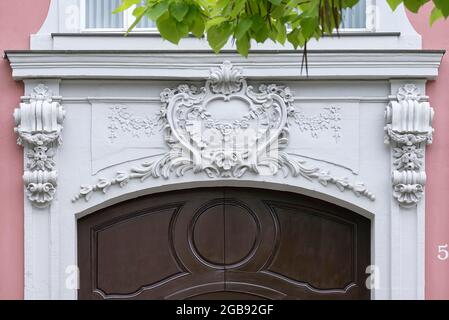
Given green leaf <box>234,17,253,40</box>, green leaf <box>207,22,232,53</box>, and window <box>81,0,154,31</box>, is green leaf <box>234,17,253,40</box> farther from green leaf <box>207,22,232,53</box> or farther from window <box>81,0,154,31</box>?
window <box>81,0,154,31</box>

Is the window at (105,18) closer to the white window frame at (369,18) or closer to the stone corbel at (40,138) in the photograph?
the stone corbel at (40,138)

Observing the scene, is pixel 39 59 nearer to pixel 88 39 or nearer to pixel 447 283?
pixel 88 39

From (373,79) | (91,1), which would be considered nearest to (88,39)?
(91,1)

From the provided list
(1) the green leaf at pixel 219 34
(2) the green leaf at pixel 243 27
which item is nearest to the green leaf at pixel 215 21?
(1) the green leaf at pixel 219 34

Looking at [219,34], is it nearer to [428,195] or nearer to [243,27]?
[243,27]

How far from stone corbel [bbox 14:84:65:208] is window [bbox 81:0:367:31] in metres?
0.66

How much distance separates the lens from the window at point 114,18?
26.6 feet

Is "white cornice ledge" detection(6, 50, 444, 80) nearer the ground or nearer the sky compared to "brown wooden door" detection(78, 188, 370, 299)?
nearer the sky

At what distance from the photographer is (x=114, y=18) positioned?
814 cm

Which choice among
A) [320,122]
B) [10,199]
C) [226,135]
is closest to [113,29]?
[226,135]

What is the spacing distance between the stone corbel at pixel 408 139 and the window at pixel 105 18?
1.95 metres

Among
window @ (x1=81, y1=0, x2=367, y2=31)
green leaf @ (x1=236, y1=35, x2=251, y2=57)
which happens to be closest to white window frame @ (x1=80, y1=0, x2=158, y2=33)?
window @ (x1=81, y1=0, x2=367, y2=31)

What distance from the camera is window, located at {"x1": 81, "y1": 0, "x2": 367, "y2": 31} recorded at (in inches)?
319

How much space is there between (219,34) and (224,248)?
2.71 meters
